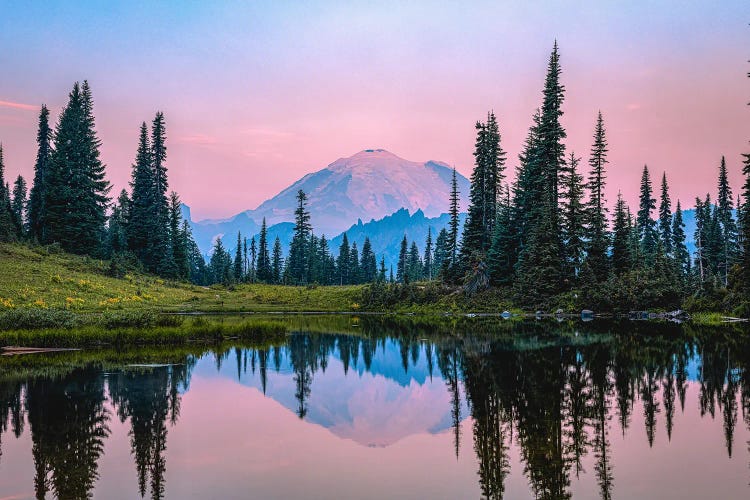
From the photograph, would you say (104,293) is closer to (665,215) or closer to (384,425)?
(384,425)

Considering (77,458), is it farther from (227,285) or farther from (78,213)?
(227,285)

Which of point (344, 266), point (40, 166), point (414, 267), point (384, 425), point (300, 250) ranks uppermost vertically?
point (40, 166)

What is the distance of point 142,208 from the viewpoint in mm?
91500

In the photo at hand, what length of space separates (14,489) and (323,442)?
24.1 feet

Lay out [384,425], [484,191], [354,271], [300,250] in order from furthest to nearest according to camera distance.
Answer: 1. [354,271]
2. [300,250]
3. [484,191]
4. [384,425]

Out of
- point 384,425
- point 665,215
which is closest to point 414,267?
point 665,215

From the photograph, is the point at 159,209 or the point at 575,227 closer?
the point at 575,227

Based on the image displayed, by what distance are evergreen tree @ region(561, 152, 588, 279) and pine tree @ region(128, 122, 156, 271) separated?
59261mm

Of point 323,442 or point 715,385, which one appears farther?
point 715,385

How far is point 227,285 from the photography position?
9100 centimetres

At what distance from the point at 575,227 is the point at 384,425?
55.9 m

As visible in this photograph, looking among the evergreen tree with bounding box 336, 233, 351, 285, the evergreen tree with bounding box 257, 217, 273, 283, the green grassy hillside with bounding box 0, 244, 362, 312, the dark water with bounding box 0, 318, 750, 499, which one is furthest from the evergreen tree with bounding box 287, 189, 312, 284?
the dark water with bounding box 0, 318, 750, 499

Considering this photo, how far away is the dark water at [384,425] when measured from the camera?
1200 cm

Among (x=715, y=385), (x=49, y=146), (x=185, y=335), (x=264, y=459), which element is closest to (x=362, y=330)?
(x=185, y=335)
